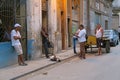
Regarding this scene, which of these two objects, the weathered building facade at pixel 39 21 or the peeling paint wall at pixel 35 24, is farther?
the peeling paint wall at pixel 35 24

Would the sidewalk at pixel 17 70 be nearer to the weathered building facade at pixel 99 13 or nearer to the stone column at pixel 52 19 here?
the stone column at pixel 52 19

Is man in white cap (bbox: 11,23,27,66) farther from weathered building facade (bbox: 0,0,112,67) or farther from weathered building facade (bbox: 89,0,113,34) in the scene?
weathered building facade (bbox: 89,0,113,34)

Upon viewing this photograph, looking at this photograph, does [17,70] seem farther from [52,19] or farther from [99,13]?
[99,13]

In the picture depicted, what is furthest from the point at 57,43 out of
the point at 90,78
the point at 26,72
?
the point at 90,78

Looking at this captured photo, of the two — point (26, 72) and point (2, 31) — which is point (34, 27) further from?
point (26, 72)

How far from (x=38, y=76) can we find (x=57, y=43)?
30.8ft

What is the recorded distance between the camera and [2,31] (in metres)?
14.8

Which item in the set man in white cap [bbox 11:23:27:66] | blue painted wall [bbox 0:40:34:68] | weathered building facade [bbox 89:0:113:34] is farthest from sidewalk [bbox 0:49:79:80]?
weathered building facade [bbox 89:0:113:34]

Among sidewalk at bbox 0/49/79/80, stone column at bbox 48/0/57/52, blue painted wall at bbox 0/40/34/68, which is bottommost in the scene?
sidewalk at bbox 0/49/79/80

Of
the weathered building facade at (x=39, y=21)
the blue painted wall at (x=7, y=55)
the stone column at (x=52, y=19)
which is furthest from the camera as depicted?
the stone column at (x=52, y=19)

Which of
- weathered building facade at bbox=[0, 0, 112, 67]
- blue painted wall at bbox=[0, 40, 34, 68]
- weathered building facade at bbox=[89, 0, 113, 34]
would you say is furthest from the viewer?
weathered building facade at bbox=[89, 0, 113, 34]

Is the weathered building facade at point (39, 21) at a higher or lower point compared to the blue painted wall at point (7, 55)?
higher

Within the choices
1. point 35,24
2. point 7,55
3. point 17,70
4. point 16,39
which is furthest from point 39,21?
point 17,70

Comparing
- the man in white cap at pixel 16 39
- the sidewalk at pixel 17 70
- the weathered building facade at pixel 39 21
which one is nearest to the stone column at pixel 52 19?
the weathered building facade at pixel 39 21
